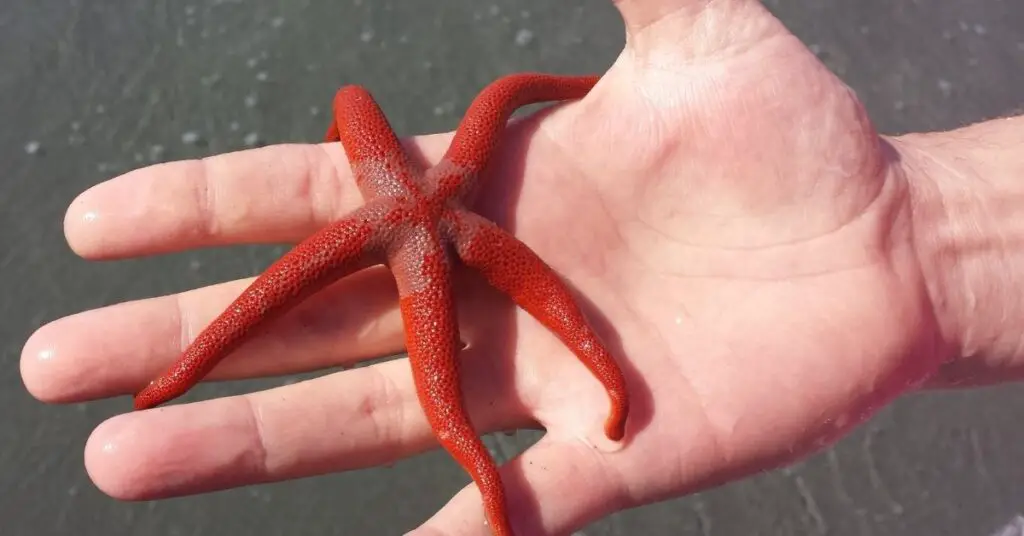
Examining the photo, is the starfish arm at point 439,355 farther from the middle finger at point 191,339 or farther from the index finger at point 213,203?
the index finger at point 213,203

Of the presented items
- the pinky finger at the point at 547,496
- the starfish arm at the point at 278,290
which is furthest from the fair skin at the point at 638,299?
the starfish arm at the point at 278,290

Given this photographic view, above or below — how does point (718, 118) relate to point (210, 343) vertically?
above

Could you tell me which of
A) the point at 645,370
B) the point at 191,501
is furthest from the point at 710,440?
the point at 191,501

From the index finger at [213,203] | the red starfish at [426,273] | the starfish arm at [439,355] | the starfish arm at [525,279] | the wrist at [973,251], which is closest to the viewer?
the starfish arm at [439,355]

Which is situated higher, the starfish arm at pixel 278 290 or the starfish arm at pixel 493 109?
the starfish arm at pixel 493 109

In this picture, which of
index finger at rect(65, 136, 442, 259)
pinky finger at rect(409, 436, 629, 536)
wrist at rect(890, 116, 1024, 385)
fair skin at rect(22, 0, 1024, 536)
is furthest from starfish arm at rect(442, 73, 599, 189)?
wrist at rect(890, 116, 1024, 385)

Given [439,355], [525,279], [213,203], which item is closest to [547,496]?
[439,355]

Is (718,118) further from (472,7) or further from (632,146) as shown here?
(472,7)
